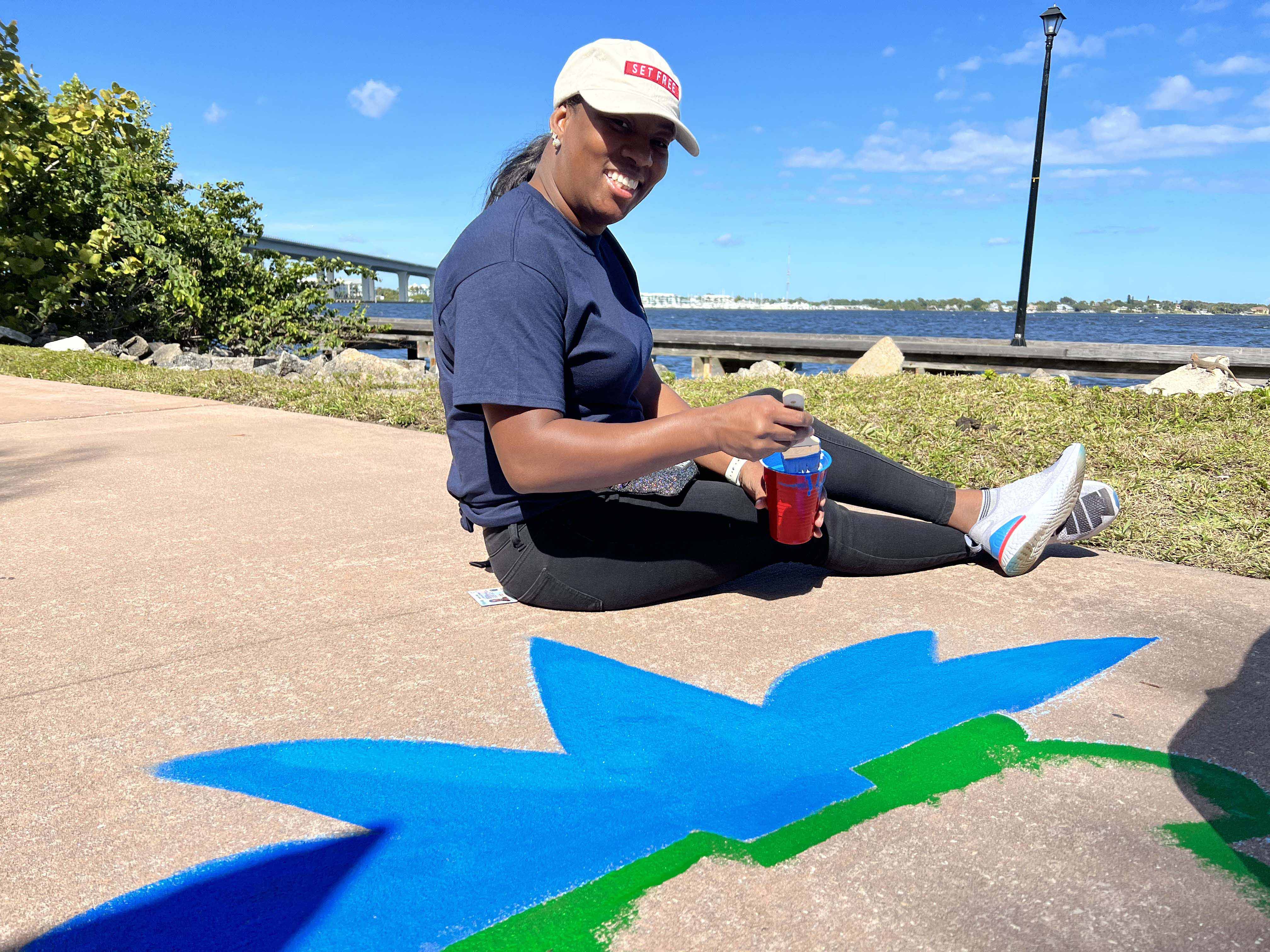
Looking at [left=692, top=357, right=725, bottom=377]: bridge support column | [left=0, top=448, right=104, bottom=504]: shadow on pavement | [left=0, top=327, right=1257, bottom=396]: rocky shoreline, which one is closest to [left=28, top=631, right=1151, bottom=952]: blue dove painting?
[left=0, top=448, right=104, bottom=504]: shadow on pavement

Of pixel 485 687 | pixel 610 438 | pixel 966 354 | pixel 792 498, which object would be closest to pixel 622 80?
pixel 610 438

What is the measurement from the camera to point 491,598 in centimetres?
293

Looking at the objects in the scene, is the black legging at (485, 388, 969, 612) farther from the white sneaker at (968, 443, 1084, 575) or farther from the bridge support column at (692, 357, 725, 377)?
the bridge support column at (692, 357, 725, 377)

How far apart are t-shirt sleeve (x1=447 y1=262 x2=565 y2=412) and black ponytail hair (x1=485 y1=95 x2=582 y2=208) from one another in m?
0.50

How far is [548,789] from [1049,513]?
2051 millimetres

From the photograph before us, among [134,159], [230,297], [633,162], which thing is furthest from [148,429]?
[134,159]

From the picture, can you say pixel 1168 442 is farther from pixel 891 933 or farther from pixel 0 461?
pixel 0 461

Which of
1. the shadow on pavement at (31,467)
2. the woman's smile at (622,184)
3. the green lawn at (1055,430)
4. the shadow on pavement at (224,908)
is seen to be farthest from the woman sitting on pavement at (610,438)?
the shadow on pavement at (31,467)

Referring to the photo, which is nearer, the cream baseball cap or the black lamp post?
the cream baseball cap

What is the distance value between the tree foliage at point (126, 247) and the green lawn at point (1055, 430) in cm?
413

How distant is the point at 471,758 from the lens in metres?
1.97

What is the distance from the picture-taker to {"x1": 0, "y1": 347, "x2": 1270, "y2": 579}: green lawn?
12.2 ft

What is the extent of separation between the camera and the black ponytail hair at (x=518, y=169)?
2.71m

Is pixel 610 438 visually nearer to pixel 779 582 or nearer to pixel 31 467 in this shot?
pixel 779 582
